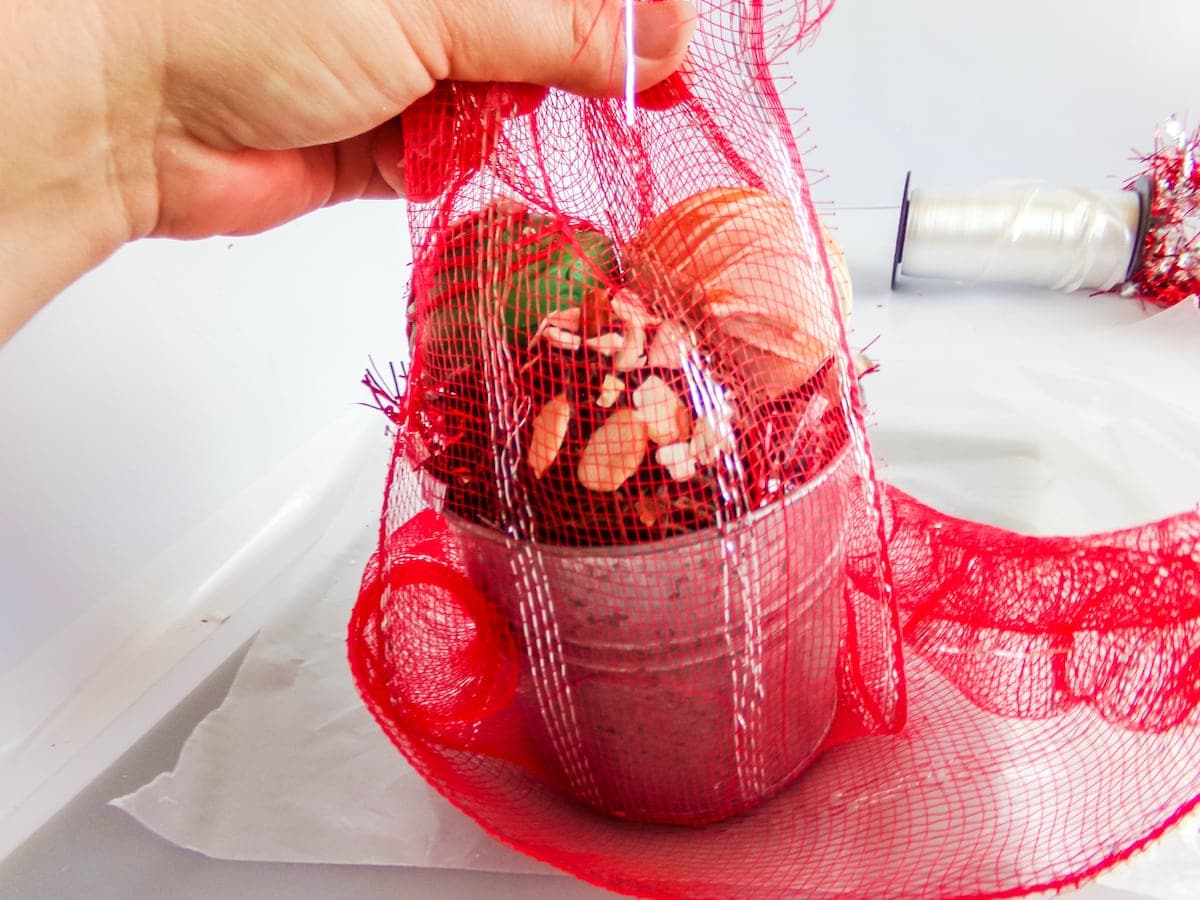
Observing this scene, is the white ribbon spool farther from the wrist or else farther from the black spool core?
the wrist

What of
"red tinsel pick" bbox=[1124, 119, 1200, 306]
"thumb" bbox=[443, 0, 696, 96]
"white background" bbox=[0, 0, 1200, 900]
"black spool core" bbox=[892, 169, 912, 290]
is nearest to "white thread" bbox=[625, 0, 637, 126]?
"thumb" bbox=[443, 0, 696, 96]

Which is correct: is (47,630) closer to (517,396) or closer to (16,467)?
(16,467)

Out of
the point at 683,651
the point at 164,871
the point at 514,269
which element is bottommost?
the point at 164,871

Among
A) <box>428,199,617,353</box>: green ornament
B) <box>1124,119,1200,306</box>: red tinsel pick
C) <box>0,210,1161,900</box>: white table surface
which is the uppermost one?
<box>428,199,617,353</box>: green ornament

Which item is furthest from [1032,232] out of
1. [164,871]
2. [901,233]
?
[164,871]

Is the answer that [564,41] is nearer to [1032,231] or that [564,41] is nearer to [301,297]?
[301,297]

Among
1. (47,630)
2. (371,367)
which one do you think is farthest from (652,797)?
(371,367)

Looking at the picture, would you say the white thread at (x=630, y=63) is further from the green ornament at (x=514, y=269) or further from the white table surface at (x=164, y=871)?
the white table surface at (x=164, y=871)
